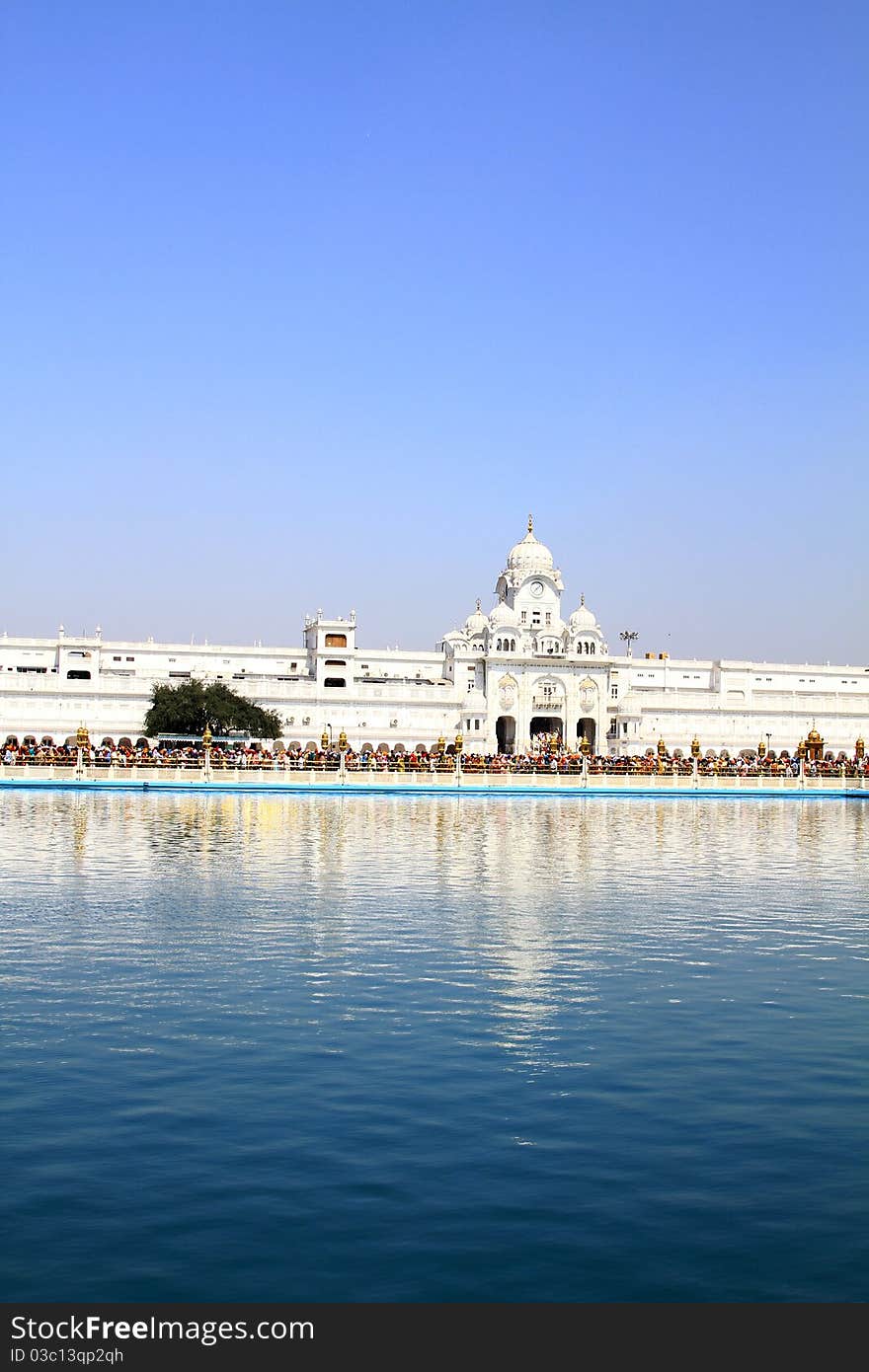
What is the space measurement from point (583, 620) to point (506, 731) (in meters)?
8.74

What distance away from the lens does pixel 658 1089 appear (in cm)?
1078

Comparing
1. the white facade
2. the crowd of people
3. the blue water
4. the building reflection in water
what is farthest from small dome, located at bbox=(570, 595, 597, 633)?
the blue water

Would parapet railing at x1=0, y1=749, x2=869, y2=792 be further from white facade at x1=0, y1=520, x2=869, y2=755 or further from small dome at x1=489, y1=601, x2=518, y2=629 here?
small dome at x1=489, y1=601, x2=518, y2=629

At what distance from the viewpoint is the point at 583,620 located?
283 feet

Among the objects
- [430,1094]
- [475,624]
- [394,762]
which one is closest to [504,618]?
[475,624]

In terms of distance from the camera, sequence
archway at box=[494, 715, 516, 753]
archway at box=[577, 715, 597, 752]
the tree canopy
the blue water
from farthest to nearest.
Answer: archway at box=[577, 715, 597, 752] → archway at box=[494, 715, 516, 753] → the tree canopy → the blue water

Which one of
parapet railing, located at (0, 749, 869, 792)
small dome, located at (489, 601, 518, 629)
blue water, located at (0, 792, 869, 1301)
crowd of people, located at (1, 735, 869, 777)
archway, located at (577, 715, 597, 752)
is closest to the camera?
blue water, located at (0, 792, 869, 1301)

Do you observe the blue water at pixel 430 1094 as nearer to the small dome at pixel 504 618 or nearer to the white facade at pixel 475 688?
the white facade at pixel 475 688

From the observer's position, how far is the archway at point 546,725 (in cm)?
8419

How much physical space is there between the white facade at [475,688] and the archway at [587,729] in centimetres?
9

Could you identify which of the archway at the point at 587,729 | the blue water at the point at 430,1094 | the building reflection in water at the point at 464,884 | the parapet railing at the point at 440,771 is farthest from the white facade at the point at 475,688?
the blue water at the point at 430,1094

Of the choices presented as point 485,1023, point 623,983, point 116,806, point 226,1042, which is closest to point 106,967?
point 226,1042

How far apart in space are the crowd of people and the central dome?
2218 centimetres

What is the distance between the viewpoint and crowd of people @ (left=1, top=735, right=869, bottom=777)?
55625mm
